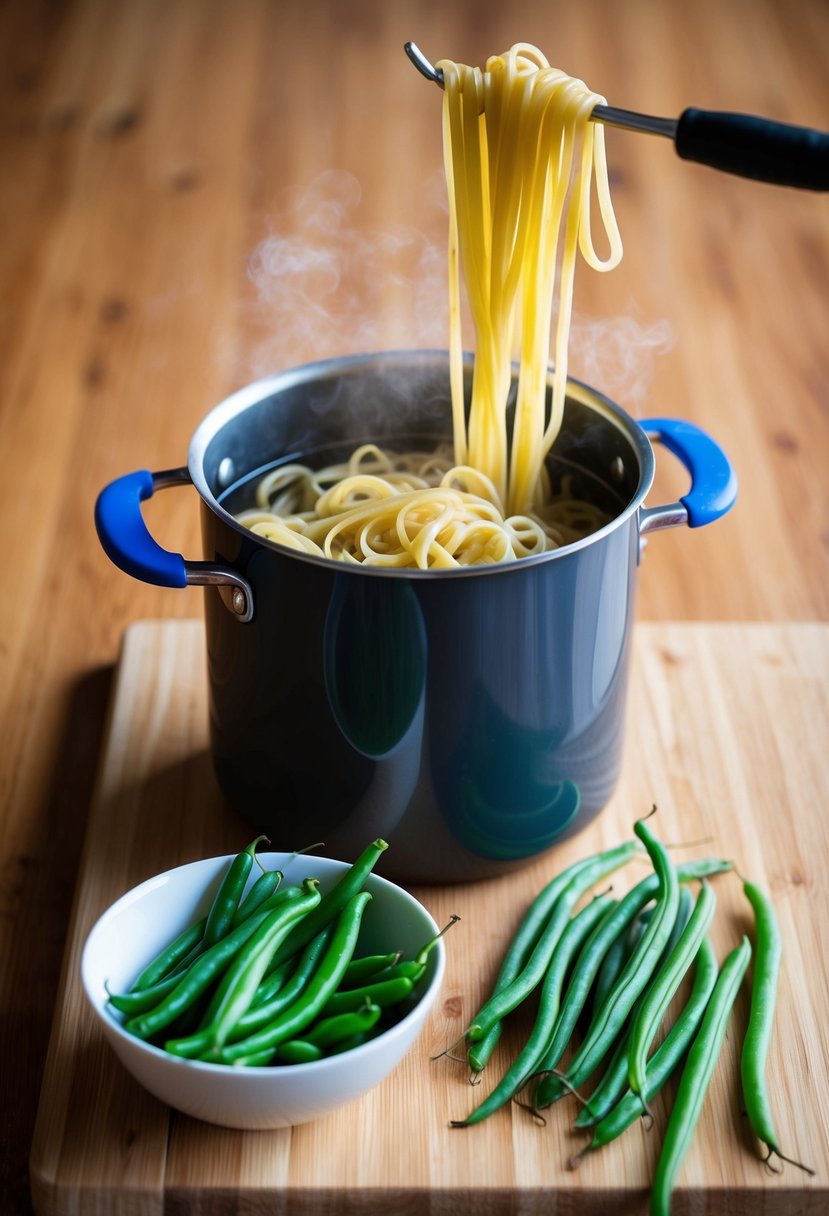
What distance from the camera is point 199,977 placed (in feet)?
3.51

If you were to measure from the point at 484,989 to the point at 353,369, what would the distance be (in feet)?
2.15

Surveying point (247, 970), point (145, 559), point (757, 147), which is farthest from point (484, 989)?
point (757, 147)

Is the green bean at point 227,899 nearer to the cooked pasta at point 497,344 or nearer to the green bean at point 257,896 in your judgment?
the green bean at point 257,896

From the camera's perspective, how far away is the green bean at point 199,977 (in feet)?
3.38

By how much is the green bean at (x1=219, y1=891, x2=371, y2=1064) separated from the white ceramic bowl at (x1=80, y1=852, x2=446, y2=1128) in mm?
23

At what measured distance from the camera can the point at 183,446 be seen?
224 centimetres

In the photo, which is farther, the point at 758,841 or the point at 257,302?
the point at 257,302

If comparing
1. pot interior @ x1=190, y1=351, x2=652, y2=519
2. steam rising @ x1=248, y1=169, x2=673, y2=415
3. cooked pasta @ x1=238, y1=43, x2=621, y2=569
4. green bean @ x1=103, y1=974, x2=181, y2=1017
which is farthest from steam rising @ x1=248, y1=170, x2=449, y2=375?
green bean @ x1=103, y1=974, x2=181, y2=1017

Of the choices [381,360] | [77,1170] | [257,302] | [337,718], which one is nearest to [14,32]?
[257,302]

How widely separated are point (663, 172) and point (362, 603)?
226 cm

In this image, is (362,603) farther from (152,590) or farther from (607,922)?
(152,590)

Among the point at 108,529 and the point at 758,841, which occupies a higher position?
the point at 108,529

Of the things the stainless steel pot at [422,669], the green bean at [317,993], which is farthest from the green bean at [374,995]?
the stainless steel pot at [422,669]

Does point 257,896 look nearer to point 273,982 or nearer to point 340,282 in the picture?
point 273,982
